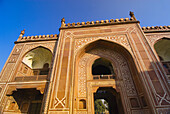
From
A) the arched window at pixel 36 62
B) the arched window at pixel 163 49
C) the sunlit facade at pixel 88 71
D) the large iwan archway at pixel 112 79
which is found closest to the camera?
the sunlit facade at pixel 88 71

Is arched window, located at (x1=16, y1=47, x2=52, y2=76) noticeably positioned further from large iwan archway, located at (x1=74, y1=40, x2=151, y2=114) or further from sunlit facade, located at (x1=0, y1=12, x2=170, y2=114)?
large iwan archway, located at (x1=74, y1=40, x2=151, y2=114)

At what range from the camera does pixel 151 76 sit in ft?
18.1

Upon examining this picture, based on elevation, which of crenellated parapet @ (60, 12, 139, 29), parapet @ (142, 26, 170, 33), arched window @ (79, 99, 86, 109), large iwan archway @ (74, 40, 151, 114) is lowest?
arched window @ (79, 99, 86, 109)

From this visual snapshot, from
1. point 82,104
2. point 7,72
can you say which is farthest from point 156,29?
point 7,72

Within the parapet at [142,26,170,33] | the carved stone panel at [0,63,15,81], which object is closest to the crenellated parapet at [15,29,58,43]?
the carved stone panel at [0,63,15,81]

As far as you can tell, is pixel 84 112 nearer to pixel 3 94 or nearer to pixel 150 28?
pixel 3 94

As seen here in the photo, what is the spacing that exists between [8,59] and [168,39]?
12884 mm

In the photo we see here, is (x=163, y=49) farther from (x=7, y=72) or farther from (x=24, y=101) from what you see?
(x=7, y=72)

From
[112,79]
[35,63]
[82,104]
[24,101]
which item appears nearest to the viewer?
[82,104]

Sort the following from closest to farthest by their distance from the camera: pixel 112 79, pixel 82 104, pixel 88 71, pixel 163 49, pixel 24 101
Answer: pixel 82 104 < pixel 112 79 < pixel 88 71 < pixel 24 101 < pixel 163 49

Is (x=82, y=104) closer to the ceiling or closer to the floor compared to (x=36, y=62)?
closer to the floor

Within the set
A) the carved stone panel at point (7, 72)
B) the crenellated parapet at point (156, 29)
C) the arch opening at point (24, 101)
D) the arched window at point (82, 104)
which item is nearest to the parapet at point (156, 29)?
the crenellated parapet at point (156, 29)

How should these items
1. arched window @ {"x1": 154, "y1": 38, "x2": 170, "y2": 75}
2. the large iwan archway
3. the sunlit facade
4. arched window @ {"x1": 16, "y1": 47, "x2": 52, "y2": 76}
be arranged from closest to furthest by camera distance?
the sunlit facade → the large iwan archway → arched window @ {"x1": 16, "y1": 47, "x2": 52, "y2": 76} → arched window @ {"x1": 154, "y1": 38, "x2": 170, "y2": 75}

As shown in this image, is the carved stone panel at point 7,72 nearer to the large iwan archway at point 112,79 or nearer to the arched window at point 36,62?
the arched window at point 36,62
